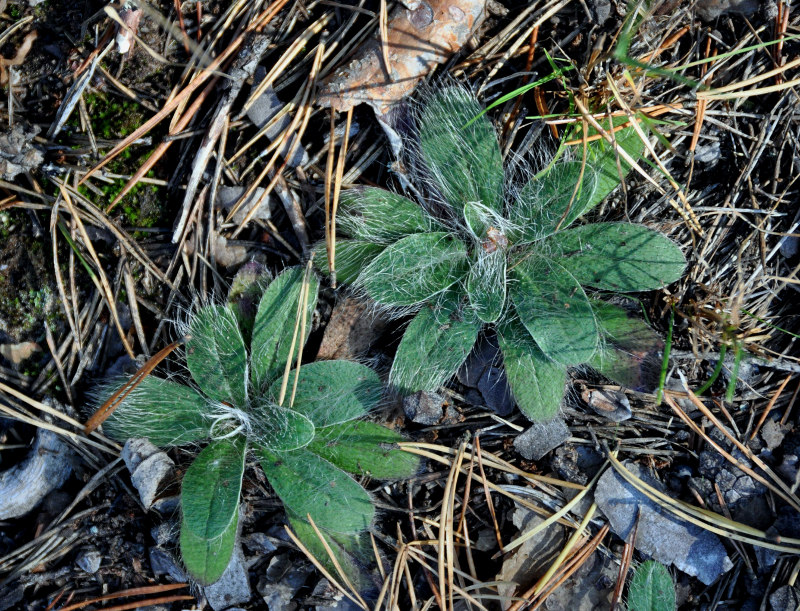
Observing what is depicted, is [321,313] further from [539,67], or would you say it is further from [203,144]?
[539,67]

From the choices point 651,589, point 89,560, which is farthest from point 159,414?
point 651,589

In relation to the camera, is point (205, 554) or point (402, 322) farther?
point (402, 322)

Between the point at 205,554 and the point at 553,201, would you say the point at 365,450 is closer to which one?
the point at 205,554

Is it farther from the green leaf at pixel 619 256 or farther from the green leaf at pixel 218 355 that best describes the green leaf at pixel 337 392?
the green leaf at pixel 619 256

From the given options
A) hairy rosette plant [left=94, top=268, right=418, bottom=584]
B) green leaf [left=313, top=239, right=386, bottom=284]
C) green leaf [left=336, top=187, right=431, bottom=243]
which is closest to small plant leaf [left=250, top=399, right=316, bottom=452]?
hairy rosette plant [left=94, top=268, right=418, bottom=584]

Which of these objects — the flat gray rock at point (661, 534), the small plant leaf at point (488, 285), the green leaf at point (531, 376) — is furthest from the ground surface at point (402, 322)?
the small plant leaf at point (488, 285)

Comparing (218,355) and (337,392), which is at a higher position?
(218,355)

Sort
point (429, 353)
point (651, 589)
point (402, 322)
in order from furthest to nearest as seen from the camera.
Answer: point (402, 322) < point (429, 353) < point (651, 589)
